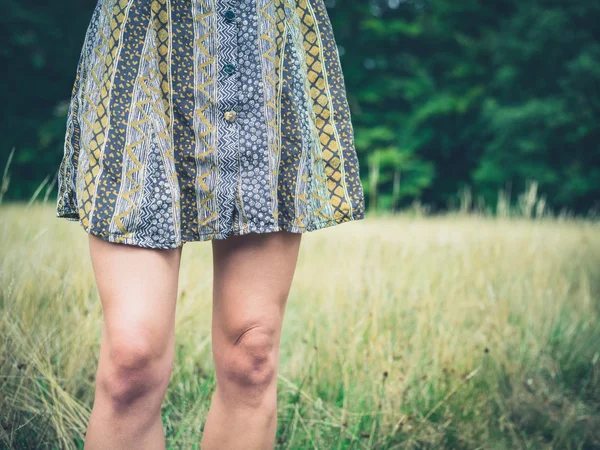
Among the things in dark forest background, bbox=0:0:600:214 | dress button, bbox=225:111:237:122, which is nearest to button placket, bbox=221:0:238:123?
dress button, bbox=225:111:237:122

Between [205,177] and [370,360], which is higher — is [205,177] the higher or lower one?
the higher one

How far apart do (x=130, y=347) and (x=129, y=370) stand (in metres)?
0.04

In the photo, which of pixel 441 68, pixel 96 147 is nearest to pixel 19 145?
pixel 441 68

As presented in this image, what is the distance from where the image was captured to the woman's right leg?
3.07 ft

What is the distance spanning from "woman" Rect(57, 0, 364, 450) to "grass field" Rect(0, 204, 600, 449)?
600 millimetres

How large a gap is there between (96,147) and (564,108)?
1348 cm

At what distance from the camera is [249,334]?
110cm

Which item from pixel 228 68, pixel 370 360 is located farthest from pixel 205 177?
pixel 370 360

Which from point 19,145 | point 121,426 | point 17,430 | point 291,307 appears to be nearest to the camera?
point 121,426

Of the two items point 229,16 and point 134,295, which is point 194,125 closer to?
point 229,16

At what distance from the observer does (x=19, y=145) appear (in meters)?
13.6

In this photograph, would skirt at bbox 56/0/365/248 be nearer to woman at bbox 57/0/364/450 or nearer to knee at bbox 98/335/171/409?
A: woman at bbox 57/0/364/450

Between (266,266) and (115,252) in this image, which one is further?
(266,266)

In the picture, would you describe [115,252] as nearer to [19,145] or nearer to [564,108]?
[564,108]
